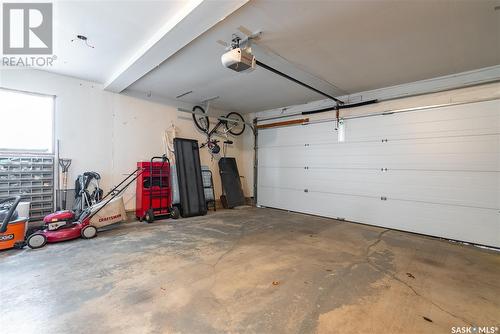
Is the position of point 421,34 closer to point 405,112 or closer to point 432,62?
point 432,62

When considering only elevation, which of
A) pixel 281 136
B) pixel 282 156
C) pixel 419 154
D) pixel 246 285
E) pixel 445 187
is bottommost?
pixel 246 285

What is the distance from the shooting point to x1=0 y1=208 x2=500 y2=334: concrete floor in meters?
1.76

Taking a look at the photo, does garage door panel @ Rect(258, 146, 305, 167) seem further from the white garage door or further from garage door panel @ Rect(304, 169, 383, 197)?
garage door panel @ Rect(304, 169, 383, 197)

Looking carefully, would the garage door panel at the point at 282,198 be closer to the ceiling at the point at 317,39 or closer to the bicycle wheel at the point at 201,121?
the bicycle wheel at the point at 201,121

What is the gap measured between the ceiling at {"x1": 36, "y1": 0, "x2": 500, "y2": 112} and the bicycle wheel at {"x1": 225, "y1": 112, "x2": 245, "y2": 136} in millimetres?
2448

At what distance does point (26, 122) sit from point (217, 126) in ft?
13.3

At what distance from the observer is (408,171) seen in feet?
14.6

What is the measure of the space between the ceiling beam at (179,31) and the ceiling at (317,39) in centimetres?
11

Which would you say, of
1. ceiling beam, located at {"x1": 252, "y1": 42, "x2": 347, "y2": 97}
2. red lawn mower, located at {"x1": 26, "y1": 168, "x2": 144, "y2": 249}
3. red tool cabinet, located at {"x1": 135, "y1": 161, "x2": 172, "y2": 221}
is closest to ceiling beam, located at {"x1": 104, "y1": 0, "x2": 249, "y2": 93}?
ceiling beam, located at {"x1": 252, "y1": 42, "x2": 347, "y2": 97}

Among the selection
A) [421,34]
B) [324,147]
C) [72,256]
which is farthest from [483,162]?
[72,256]

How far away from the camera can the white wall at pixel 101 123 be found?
4.21 m

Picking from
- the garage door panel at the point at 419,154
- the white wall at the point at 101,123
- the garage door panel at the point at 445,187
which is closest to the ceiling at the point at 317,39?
the white wall at the point at 101,123

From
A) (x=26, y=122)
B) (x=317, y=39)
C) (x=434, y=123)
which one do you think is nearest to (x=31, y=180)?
(x=26, y=122)

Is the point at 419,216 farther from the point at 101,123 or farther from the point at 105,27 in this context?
the point at 101,123
